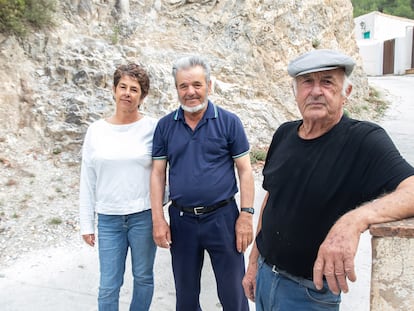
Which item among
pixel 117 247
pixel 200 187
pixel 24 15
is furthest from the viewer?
pixel 24 15

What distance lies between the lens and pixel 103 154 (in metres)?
2.50

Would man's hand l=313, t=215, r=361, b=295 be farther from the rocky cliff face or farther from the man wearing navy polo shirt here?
the rocky cliff face

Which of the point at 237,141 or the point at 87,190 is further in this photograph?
the point at 87,190

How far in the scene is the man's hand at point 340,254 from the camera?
1331 millimetres

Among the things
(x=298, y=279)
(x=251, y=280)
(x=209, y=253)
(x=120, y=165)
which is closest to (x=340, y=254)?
(x=298, y=279)

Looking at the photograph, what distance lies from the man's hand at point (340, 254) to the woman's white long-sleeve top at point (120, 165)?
1.42 meters

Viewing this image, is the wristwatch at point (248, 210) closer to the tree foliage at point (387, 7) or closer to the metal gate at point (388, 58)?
the metal gate at point (388, 58)

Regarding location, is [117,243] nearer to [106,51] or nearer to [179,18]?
[106,51]

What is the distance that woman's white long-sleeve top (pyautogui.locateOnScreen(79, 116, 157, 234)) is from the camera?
2.51 m

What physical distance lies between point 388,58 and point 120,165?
90.6ft

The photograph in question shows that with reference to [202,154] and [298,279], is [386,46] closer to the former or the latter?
[202,154]

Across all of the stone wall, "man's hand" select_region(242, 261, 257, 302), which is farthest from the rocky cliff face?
"man's hand" select_region(242, 261, 257, 302)

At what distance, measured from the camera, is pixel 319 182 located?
5.22ft

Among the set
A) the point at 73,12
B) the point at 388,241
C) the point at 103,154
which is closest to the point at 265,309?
the point at 388,241
